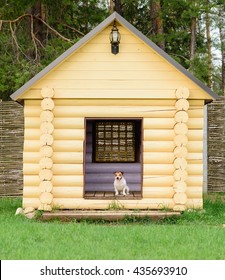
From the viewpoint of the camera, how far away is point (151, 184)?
12672 mm

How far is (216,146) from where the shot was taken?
16766mm

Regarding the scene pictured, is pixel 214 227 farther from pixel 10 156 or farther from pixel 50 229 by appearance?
pixel 10 156

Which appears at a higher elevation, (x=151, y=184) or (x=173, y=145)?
(x=173, y=145)

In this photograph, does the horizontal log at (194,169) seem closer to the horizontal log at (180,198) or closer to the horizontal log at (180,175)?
the horizontal log at (180,175)

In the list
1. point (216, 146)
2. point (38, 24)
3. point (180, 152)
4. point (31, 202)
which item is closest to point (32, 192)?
point (31, 202)

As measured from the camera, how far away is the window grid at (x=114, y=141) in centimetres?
1552

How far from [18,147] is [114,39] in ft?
16.8

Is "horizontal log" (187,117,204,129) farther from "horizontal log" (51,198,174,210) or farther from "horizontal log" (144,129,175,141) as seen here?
"horizontal log" (51,198,174,210)

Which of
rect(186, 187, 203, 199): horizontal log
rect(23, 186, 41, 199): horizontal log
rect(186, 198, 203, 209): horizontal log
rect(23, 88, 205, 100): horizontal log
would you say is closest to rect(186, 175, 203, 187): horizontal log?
rect(186, 187, 203, 199): horizontal log

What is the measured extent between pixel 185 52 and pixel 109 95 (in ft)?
39.4

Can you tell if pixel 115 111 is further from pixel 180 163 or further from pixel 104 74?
pixel 180 163

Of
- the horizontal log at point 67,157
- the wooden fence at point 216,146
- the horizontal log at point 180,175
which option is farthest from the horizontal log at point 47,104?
the wooden fence at point 216,146
